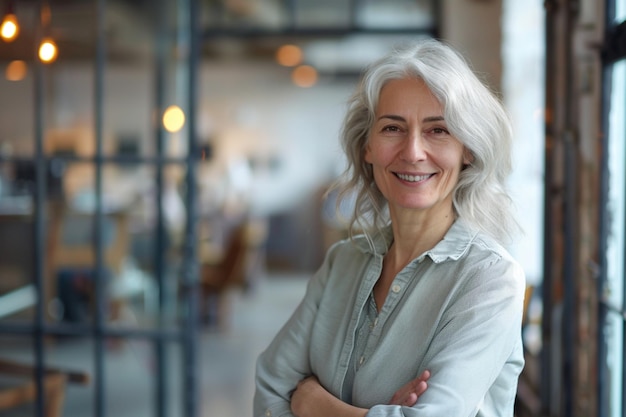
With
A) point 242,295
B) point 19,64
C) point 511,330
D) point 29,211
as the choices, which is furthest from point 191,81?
point 242,295

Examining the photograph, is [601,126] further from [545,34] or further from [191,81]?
[191,81]

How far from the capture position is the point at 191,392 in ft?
11.8

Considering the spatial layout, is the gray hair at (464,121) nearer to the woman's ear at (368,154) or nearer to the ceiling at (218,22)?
the woman's ear at (368,154)

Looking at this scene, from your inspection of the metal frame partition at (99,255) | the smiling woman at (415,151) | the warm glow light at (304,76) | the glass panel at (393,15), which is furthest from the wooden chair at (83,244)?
the warm glow light at (304,76)

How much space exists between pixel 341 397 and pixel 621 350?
1.41m

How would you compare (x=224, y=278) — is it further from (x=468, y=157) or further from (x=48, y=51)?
(x=468, y=157)

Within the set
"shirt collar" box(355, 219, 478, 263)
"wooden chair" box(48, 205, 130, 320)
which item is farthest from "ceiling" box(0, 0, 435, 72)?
"shirt collar" box(355, 219, 478, 263)

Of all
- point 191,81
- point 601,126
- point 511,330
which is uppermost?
point 191,81

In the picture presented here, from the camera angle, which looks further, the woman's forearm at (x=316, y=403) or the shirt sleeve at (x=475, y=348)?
the woman's forearm at (x=316, y=403)

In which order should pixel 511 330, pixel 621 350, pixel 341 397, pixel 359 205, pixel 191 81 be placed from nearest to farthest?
pixel 511 330
pixel 341 397
pixel 359 205
pixel 621 350
pixel 191 81

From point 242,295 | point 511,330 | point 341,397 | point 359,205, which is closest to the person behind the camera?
point 511,330

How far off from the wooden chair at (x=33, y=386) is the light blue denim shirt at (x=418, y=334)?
81.1 inches

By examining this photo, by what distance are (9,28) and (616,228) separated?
257 centimetres

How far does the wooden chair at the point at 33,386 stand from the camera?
3.46 meters
